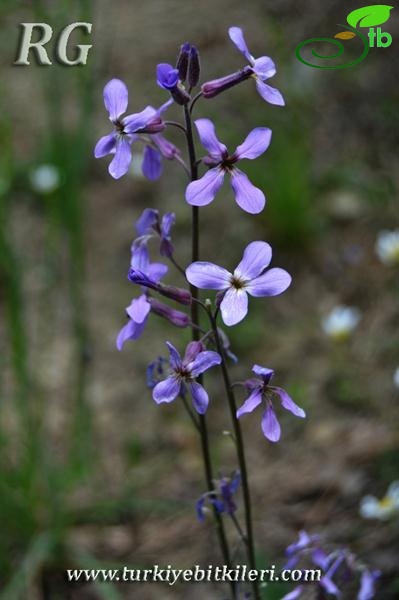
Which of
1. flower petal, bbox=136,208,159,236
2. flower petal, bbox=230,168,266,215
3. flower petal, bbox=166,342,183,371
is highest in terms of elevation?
flower petal, bbox=136,208,159,236

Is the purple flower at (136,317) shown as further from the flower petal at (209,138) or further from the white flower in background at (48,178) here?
the white flower in background at (48,178)

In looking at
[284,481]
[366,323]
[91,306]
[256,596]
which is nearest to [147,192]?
[91,306]

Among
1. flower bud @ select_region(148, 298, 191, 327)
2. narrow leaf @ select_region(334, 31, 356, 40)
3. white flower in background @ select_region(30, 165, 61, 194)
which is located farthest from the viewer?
narrow leaf @ select_region(334, 31, 356, 40)

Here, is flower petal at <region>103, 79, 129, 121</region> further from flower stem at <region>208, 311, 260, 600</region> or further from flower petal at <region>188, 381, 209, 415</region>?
flower petal at <region>188, 381, 209, 415</region>

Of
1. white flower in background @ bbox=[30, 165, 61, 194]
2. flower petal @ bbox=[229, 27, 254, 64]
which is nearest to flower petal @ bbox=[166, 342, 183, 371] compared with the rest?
flower petal @ bbox=[229, 27, 254, 64]

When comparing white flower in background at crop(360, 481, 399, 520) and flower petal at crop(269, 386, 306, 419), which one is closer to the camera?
flower petal at crop(269, 386, 306, 419)

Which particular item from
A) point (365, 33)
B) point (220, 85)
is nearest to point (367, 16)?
point (365, 33)

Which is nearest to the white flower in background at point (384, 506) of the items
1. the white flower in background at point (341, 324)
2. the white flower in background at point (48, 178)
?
the white flower in background at point (341, 324)

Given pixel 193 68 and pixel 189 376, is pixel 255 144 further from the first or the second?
pixel 189 376

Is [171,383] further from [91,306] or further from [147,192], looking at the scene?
[147,192]
